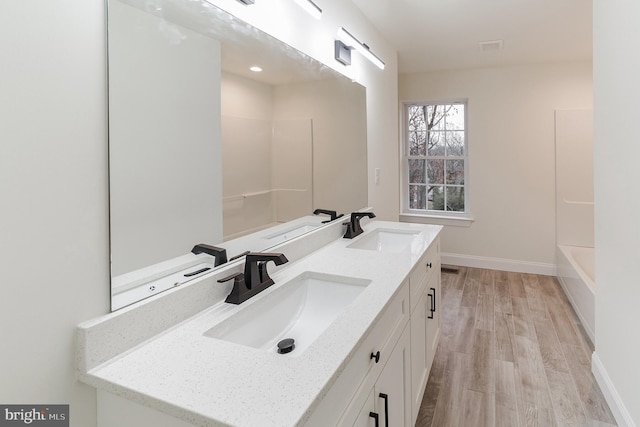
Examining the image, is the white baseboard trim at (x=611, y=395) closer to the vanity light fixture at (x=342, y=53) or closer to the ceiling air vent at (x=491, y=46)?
the vanity light fixture at (x=342, y=53)

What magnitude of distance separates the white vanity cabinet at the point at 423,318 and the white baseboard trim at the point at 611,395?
0.94 metres

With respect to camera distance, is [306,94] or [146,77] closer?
[146,77]

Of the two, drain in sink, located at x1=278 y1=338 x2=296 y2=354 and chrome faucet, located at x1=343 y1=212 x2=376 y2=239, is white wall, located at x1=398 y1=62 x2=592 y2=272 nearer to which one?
chrome faucet, located at x1=343 y1=212 x2=376 y2=239

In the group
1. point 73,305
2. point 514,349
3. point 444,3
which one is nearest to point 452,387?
point 514,349

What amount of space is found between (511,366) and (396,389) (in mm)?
1489

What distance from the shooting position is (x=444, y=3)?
2830 mm

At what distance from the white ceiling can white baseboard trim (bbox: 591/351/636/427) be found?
2608mm

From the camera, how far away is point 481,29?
133 inches

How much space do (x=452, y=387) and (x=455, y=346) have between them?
1.83 ft

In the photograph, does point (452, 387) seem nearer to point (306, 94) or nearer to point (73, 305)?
point (306, 94)

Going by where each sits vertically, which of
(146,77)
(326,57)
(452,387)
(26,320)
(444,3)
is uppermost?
(444,3)

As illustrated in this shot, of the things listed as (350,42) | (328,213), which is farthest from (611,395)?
(350,42)

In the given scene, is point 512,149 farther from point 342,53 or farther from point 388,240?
point 342,53

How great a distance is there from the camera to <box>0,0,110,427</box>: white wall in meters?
0.79
